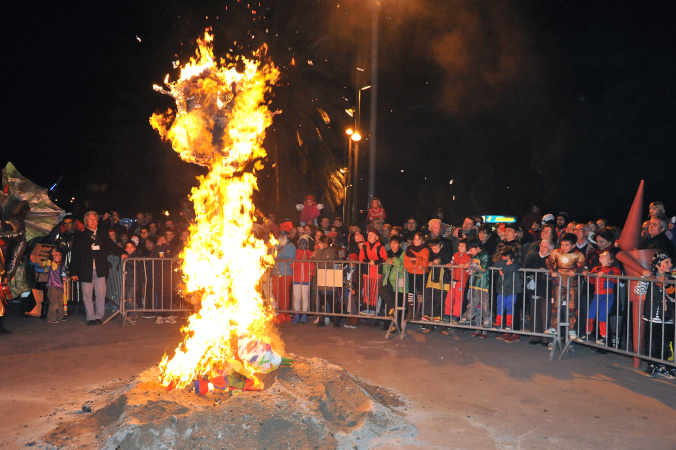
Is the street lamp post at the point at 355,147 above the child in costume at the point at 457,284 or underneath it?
above

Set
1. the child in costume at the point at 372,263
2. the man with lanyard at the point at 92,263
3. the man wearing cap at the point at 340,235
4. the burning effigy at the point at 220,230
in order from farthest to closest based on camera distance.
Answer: the man wearing cap at the point at 340,235 < the man with lanyard at the point at 92,263 < the child in costume at the point at 372,263 < the burning effigy at the point at 220,230

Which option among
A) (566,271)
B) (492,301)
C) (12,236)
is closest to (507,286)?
(492,301)

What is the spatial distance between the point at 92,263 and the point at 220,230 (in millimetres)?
5638

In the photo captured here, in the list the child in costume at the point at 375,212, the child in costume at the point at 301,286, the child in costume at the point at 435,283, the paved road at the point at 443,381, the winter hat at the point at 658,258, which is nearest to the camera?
the paved road at the point at 443,381

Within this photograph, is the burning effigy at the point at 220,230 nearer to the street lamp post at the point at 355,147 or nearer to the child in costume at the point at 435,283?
the child in costume at the point at 435,283

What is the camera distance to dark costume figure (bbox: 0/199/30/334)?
422 inches

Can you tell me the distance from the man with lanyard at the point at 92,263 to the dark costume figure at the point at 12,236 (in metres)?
0.97

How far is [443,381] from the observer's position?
7.54 metres

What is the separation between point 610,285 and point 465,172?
27.6 meters

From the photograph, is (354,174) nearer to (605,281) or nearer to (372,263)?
(372,263)

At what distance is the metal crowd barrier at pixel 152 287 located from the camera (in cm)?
1134

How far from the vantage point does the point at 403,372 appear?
7934mm

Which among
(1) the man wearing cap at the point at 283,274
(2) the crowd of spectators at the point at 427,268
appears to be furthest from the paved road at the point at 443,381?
(1) the man wearing cap at the point at 283,274

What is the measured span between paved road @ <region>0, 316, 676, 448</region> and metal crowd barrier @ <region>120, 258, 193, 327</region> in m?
0.55
